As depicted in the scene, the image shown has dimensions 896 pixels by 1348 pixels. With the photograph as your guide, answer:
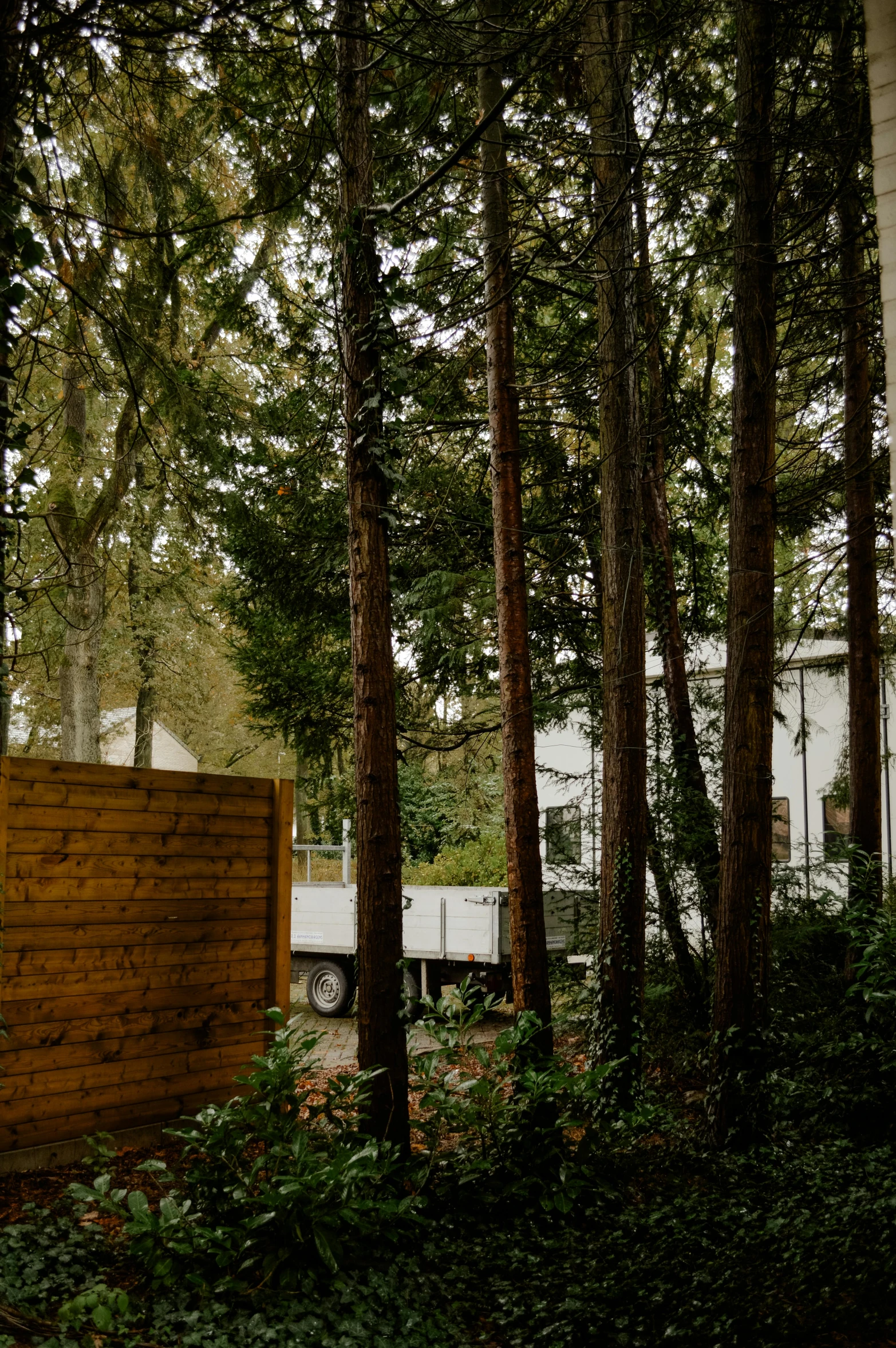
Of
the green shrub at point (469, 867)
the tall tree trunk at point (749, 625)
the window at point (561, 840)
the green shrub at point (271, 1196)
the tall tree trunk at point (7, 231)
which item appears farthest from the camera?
the green shrub at point (469, 867)

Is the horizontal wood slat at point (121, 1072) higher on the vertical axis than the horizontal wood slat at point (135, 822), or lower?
lower

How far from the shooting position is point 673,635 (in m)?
9.88

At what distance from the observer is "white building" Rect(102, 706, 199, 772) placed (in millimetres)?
26672

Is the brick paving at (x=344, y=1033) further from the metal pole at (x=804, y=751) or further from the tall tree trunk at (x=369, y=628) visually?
the metal pole at (x=804, y=751)

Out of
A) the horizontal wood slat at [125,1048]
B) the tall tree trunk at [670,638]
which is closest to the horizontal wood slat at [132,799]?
the horizontal wood slat at [125,1048]

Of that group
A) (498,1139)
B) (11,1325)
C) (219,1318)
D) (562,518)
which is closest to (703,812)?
(562,518)

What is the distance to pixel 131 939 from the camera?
236 inches

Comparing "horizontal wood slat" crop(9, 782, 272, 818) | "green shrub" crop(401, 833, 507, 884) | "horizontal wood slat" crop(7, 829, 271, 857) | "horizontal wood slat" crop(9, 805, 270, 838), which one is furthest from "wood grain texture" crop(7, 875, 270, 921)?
"green shrub" crop(401, 833, 507, 884)

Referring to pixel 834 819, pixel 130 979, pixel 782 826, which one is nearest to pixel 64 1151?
pixel 130 979

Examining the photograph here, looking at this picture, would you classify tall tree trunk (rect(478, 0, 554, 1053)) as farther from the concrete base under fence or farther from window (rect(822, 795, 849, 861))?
window (rect(822, 795, 849, 861))

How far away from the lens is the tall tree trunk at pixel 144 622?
19.0 meters

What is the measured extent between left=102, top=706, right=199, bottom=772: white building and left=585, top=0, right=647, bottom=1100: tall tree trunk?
20.1 metres

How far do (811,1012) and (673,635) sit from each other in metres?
3.71

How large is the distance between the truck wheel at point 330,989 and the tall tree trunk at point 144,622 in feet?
27.7
